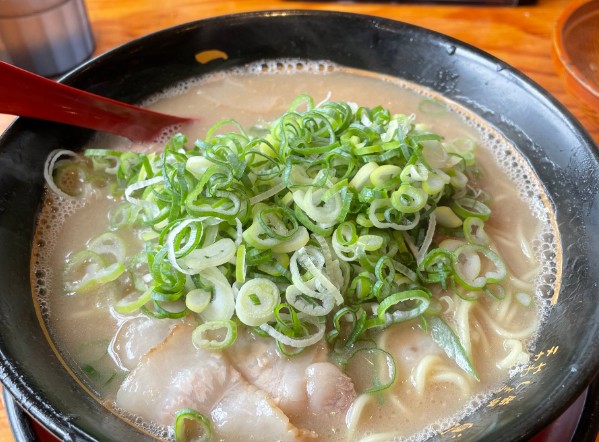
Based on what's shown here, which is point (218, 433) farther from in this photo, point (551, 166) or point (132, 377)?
point (551, 166)

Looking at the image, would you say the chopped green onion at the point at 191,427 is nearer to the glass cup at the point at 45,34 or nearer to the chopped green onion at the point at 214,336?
the chopped green onion at the point at 214,336

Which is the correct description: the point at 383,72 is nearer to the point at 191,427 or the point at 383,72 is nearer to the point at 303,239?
the point at 303,239

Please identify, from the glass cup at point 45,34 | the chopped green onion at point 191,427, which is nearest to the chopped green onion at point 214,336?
the chopped green onion at point 191,427

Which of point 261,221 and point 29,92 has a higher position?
point 29,92

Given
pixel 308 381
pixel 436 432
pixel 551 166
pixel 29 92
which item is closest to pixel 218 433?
pixel 308 381

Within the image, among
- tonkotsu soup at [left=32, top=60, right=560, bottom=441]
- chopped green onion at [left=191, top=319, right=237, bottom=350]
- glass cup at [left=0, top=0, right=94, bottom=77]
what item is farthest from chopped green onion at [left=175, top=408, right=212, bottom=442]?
glass cup at [left=0, top=0, right=94, bottom=77]

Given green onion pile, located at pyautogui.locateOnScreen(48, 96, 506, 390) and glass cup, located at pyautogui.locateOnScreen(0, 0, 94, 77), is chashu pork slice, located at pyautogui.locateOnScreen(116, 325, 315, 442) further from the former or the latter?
glass cup, located at pyautogui.locateOnScreen(0, 0, 94, 77)

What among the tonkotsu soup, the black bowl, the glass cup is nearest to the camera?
the black bowl
